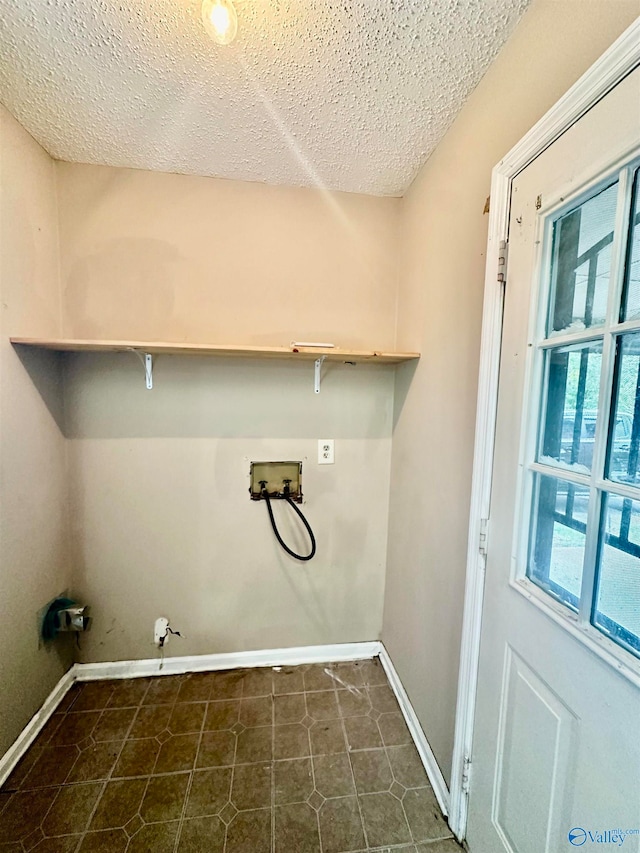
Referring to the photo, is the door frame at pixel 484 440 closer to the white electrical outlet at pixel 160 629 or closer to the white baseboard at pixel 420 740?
the white baseboard at pixel 420 740

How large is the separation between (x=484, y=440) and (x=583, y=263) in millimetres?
499

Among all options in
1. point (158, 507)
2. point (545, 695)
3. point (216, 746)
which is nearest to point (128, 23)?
point (158, 507)

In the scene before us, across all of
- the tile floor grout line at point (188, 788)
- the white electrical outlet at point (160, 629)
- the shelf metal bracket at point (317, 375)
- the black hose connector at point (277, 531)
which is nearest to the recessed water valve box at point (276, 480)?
the black hose connector at point (277, 531)

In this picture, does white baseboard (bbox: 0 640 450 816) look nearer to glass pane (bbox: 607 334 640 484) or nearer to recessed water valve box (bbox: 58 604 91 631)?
recessed water valve box (bbox: 58 604 91 631)

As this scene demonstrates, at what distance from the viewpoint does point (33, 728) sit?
142 centimetres

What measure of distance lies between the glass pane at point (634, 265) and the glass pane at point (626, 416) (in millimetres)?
52

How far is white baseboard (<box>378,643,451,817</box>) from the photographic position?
120cm

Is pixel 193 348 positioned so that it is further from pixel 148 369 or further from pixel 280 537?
pixel 280 537

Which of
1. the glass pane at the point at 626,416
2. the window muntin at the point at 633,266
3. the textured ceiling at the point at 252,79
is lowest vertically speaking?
the glass pane at the point at 626,416

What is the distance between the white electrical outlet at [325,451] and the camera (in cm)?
180

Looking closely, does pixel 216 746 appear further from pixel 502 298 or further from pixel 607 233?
pixel 607 233

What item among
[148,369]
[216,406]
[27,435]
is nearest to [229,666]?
[216,406]

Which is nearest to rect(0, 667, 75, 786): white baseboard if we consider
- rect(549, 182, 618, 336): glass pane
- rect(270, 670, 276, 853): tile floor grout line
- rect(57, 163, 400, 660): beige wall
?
rect(57, 163, 400, 660): beige wall

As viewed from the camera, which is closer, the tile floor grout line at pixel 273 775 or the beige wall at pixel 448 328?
the beige wall at pixel 448 328
